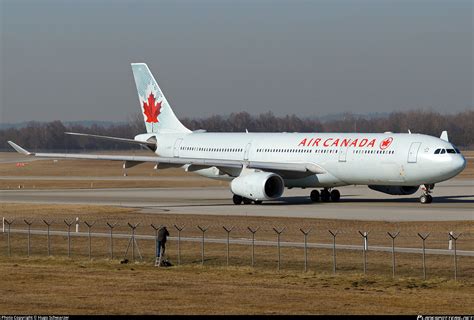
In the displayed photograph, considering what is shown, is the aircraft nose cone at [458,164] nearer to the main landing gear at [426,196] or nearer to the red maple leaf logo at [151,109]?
the main landing gear at [426,196]

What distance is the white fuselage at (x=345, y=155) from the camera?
65688mm

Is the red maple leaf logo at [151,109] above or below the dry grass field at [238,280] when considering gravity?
above

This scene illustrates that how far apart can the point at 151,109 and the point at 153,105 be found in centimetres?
36

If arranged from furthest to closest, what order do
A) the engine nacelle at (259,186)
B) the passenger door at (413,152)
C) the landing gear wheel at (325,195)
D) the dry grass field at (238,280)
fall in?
the landing gear wheel at (325,195), the engine nacelle at (259,186), the passenger door at (413,152), the dry grass field at (238,280)

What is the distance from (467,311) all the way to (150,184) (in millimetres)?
74324

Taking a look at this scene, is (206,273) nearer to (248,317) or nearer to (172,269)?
(172,269)

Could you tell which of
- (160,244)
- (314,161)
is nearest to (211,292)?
(160,244)

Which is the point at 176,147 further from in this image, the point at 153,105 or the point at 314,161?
the point at 314,161

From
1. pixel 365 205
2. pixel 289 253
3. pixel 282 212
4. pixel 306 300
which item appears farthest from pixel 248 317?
pixel 365 205

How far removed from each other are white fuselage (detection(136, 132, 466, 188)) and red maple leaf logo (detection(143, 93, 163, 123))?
21.2ft

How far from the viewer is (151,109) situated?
85938 mm

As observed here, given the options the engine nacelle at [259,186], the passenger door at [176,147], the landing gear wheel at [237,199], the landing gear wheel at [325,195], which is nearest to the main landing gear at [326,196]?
the landing gear wheel at [325,195]

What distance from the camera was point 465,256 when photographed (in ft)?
140

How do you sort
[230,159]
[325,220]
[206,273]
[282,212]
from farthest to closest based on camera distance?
[230,159]
[282,212]
[325,220]
[206,273]
